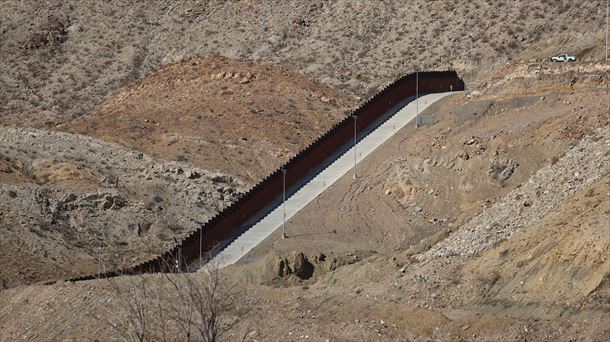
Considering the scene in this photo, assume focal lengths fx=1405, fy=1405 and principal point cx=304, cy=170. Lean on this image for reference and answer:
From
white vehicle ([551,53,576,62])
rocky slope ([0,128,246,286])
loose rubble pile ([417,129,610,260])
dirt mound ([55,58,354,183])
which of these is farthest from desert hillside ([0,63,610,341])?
dirt mound ([55,58,354,183])

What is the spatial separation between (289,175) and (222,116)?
12.7 meters

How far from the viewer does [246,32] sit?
92.0 meters

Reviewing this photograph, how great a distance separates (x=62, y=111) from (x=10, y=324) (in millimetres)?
39070

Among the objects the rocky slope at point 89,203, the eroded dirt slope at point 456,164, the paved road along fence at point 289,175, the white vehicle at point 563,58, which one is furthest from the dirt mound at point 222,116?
the white vehicle at point 563,58

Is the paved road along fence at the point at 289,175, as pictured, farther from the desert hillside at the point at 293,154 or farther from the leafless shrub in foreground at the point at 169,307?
the leafless shrub in foreground at the point at 169,307

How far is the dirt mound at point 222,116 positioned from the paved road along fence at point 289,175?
3.68 m

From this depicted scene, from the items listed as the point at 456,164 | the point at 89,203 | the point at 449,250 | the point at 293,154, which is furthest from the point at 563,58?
the point at 449,250

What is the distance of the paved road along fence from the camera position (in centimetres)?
5481

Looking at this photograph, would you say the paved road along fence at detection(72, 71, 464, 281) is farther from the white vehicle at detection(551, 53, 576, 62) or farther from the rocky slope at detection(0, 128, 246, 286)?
the white vehicle at detection(551, 53, 576, 62)

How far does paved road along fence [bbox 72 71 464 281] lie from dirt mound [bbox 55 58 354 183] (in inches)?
145

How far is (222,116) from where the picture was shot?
244ft

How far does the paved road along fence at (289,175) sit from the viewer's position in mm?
54812

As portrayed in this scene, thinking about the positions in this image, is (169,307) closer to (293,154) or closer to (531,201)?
(531,201)

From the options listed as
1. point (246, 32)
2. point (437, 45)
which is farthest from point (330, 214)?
point (246, 32)
